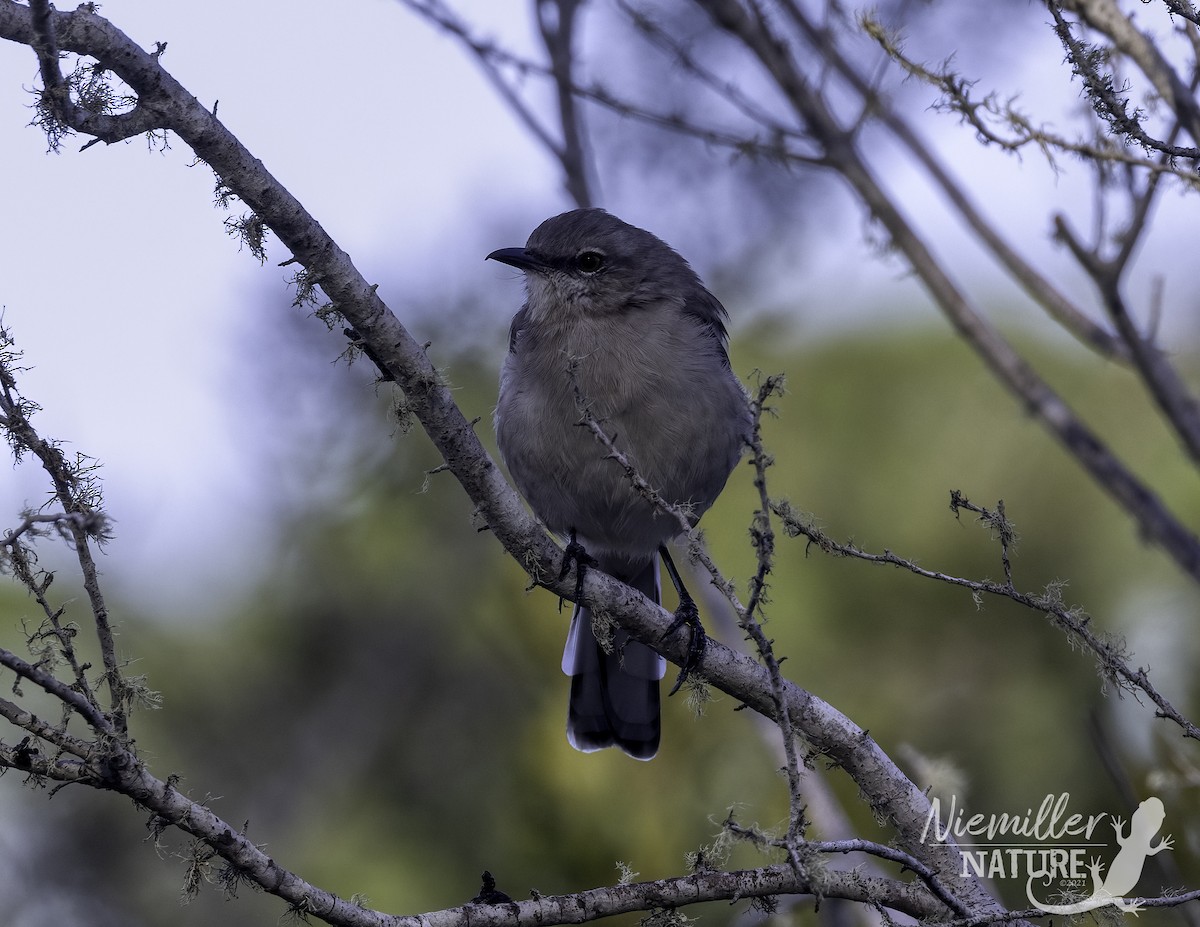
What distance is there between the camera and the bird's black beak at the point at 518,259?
17.7 feet

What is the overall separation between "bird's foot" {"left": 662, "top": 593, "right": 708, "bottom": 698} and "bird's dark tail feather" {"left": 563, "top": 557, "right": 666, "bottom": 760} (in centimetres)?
125

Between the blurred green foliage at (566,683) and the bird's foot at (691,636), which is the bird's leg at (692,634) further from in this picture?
the blurred green foliage at (566,683)

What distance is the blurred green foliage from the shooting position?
7121mm

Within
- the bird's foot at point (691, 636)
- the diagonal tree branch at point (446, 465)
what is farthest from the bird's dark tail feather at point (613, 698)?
the diagonal tree branch at point (446, 465)

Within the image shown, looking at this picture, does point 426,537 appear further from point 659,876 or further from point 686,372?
point 686,372

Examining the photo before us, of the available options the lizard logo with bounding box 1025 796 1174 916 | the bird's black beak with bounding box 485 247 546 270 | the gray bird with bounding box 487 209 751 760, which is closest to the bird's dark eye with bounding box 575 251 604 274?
the gray bird with bounding box 487 209 751 760

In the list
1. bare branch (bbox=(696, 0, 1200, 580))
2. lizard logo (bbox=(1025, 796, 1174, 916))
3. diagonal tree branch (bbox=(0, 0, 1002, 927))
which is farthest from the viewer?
bare branch (bbox=(696, 0, 1200, 580))

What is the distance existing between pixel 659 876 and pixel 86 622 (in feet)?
13.9

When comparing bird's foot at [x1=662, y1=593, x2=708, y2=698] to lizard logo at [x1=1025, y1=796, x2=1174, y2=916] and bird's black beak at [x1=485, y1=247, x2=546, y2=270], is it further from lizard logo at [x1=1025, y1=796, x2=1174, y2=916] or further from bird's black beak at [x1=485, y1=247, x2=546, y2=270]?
bird's black beak at [x1=485, y1=247, x2=546, y2=270]

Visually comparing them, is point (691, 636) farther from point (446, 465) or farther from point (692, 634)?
point (446, 465)

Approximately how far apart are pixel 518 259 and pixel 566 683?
133 inches

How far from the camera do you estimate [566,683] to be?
7734mm

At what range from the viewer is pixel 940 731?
291 inches

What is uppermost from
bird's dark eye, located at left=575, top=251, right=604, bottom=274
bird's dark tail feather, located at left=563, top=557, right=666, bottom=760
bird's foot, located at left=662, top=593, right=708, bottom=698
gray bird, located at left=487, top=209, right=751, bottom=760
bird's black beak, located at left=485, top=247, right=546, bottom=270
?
bird's black beak, located at left=485, top=247, right=546, bottom=270
